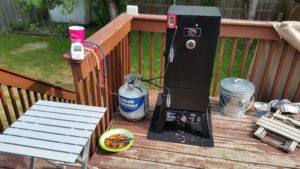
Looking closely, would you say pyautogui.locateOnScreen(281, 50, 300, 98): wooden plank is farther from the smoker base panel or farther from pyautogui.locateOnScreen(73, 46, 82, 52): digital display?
pyautogui.locateOnScreen(73, 46, 82, 52): digital display

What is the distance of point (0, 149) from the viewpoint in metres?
1.40

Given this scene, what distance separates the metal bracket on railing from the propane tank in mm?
1126

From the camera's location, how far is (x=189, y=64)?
7.21 feet

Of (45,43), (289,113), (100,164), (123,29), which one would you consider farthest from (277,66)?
(45,43)

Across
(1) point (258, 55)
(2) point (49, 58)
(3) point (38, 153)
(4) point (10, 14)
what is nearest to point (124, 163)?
(3) point (38, 153)

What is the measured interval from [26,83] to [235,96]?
1.98 metres

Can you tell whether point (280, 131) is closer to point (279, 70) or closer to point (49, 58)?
point (279, 70)

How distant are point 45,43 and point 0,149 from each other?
273 inches

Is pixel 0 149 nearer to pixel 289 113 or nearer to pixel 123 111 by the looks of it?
pixel 123 111

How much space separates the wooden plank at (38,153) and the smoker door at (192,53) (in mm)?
1168

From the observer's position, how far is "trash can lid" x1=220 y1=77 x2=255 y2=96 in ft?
8.45

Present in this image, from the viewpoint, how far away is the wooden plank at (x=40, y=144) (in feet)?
4.71

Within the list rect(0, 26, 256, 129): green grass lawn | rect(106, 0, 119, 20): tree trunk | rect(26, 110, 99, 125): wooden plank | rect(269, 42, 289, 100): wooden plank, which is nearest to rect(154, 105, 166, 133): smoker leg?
rect(26, 110, 99, 125): wooden plank

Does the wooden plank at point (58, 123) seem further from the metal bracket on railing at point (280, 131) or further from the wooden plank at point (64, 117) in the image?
the metal bracket on railing at point (280, 131)
